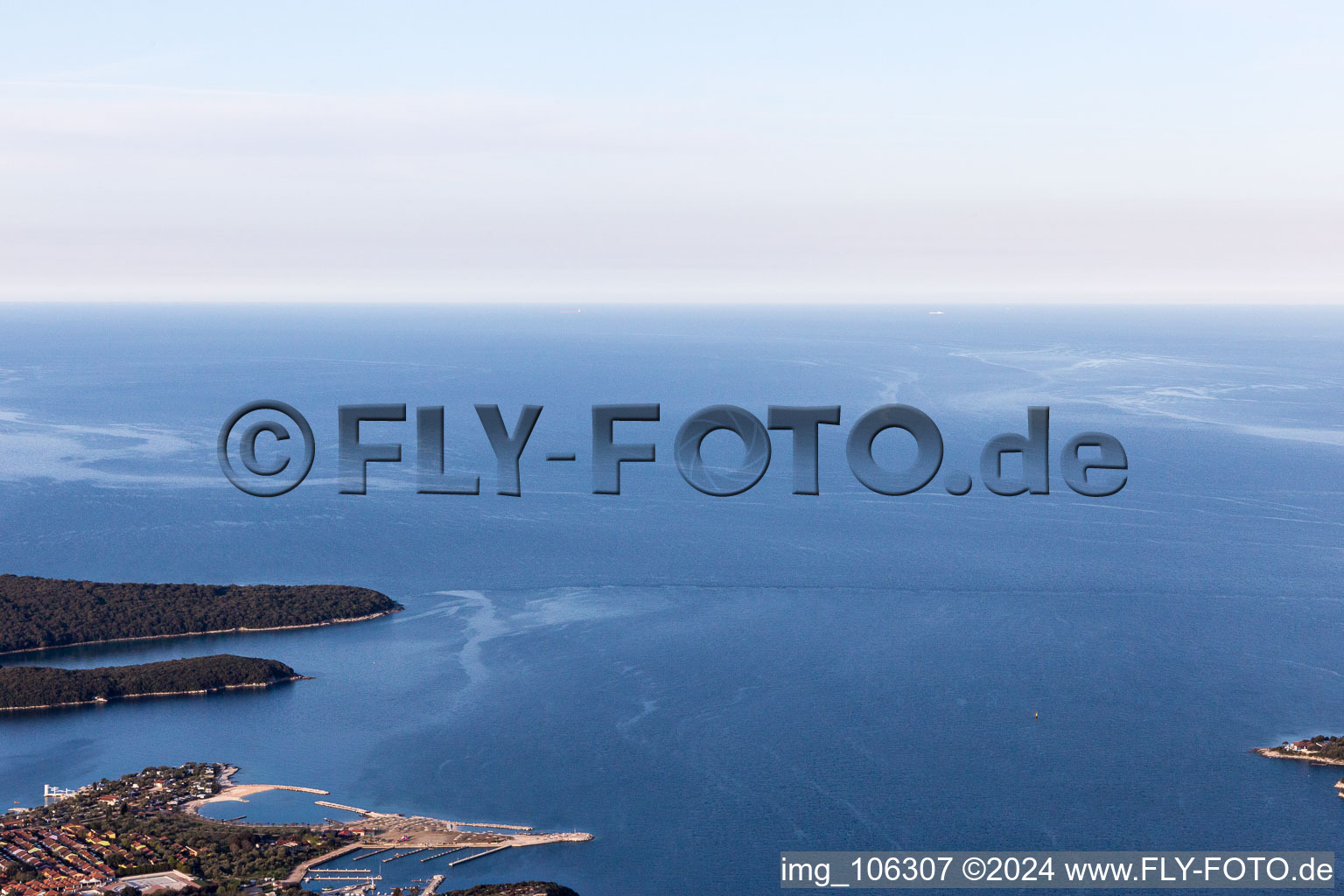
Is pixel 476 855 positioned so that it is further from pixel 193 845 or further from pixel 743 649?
pixel 743 649

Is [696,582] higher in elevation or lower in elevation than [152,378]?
lower

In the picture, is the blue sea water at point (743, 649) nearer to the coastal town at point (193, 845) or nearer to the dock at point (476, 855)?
the dock at point (476, 855)

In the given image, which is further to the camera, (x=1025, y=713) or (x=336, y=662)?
(x=336, y=662)

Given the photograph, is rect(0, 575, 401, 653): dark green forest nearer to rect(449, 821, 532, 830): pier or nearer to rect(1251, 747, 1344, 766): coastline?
rect(449, 821, 532, 830): pier

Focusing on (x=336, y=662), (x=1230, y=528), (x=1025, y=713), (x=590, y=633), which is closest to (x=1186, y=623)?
(x=1025, y=713)

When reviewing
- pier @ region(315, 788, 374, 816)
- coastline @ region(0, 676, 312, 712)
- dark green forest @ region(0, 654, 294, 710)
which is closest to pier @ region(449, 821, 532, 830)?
pier @ region(315, 788, 374, 816)

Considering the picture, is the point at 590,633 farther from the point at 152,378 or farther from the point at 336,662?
the point at 152,378

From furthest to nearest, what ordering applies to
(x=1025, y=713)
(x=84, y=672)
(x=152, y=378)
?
(x=152, y=378), (x=84, y=672), (x=1025, y=713)
